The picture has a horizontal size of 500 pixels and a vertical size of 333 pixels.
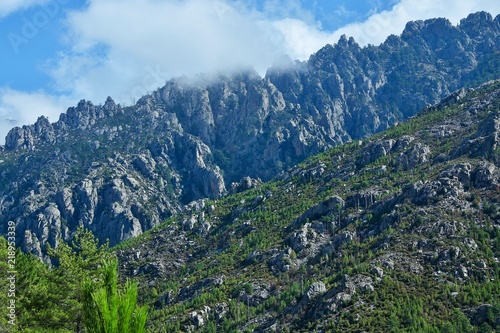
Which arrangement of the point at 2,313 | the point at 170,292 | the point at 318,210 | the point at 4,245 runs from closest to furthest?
the point at 2,313 → the point at 4,245 → the point at 170,292 → the point at 318,210

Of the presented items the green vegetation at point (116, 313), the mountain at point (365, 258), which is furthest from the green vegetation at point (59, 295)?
the mountain at point (365, 258)

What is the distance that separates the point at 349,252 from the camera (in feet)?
447

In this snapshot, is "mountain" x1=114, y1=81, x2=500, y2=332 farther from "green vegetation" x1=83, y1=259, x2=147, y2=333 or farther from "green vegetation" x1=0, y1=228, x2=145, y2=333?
"green vegetation" x1=83, y1=259, x2=147, y2=333

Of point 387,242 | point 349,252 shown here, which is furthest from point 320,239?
point 387,242

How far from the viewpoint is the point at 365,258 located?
409ft

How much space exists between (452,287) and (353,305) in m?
22.5

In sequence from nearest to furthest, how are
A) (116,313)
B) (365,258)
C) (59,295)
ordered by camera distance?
(116,313), (59,295), (365,258)

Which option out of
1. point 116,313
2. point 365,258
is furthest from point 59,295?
point 365,258

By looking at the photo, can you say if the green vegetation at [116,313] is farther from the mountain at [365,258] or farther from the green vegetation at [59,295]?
the mountain at [365,258]

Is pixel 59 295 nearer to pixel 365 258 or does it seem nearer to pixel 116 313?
pixel 116 313

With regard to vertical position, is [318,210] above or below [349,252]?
above

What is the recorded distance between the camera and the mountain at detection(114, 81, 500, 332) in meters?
100

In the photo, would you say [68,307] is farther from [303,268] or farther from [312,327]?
[303,268]

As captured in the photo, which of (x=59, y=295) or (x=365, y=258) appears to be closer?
(x=59, y=295)
